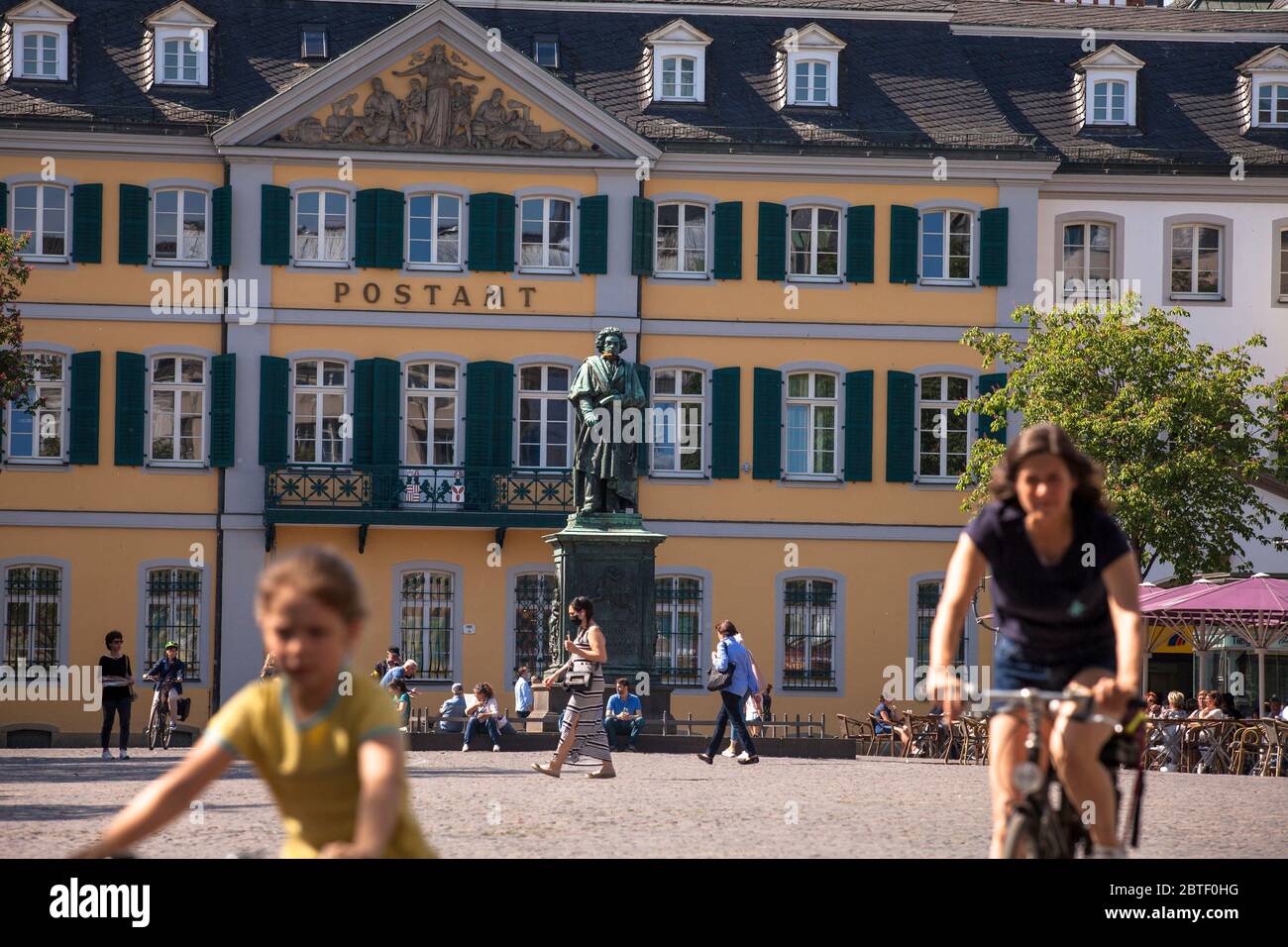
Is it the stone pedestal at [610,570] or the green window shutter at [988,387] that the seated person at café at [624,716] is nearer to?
the stone pedestal at [610,570]

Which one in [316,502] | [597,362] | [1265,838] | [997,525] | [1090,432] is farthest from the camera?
[316,502]

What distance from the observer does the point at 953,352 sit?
37156mm

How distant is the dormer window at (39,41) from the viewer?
121ft

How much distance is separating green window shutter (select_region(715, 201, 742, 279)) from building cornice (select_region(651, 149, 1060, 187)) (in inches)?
23.1

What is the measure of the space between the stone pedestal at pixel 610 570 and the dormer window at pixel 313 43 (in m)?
16.9

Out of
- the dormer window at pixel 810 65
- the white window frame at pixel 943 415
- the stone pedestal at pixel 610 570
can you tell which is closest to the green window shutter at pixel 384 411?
the dormer window at pixel 810 65

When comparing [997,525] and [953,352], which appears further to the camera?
[953,352]

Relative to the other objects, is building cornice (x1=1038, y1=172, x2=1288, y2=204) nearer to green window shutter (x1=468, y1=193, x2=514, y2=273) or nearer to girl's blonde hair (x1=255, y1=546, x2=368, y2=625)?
green window shutter (x1=468, y1=193, x2=514, y2=273)

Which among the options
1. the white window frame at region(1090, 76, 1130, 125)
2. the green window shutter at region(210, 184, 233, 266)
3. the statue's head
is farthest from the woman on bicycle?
the white window frame at region(1090, 76, 1130, 125)

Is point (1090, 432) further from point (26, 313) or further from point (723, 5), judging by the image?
point (26, 313)

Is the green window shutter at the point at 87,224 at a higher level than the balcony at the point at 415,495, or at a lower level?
higher

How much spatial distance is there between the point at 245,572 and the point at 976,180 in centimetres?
1414

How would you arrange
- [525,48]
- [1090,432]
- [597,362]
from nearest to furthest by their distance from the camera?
1. [597,362]
2. [1090,432]
3. [525,48]
